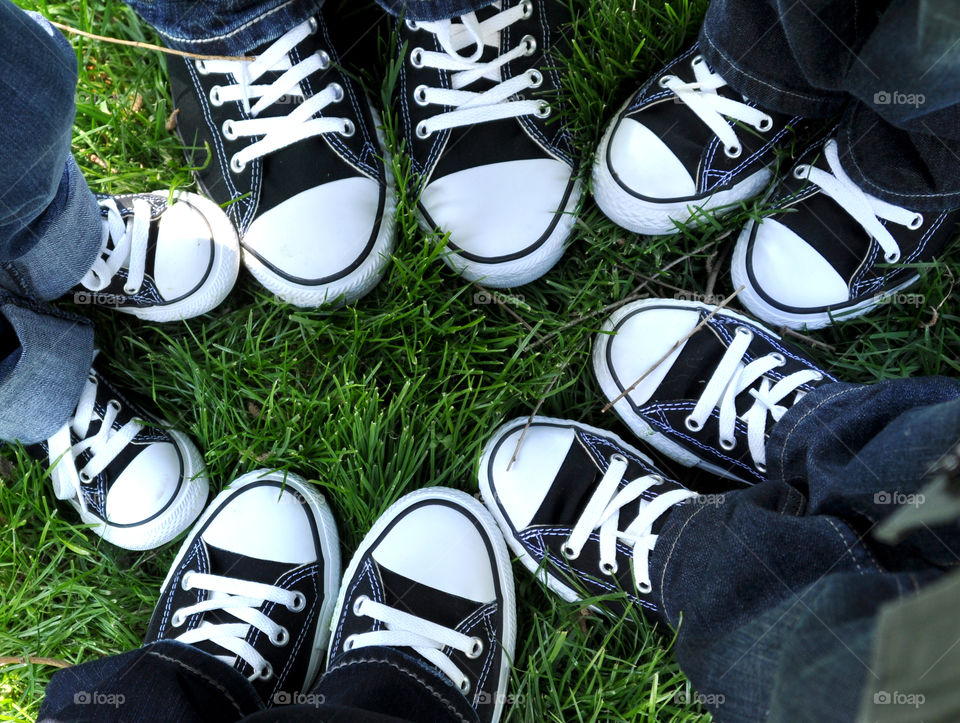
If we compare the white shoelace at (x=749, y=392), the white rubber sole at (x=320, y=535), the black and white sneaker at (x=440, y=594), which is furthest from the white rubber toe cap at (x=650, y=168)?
the white rubber sole at (x=320, y=535)

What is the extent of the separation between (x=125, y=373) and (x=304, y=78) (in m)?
0.66

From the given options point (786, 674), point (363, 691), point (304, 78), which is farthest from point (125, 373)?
point (786, 674)

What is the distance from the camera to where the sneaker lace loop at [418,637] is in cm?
111

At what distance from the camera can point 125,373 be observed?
4.29 feet

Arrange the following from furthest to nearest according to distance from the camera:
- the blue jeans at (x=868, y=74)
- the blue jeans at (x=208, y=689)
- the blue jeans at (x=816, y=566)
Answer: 1. the blue jeans at (x=208, y=689)
2. the blue jeans at (x=868, y=74)
3. the blue jeans at (x=816, y=566)

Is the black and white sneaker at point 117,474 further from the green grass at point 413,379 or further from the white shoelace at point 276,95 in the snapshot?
the white shoelace at point 276,95

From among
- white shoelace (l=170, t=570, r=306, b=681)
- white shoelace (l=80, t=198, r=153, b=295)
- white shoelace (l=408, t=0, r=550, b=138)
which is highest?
white shoelace (l=408, t=0, r=550, b=138)

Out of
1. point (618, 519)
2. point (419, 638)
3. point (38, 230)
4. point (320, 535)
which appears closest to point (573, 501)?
point (618, 519)

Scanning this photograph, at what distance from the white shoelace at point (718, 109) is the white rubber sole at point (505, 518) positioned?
571mm

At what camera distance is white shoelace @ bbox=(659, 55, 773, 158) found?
114 centimetres

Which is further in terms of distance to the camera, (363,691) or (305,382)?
(305,382)

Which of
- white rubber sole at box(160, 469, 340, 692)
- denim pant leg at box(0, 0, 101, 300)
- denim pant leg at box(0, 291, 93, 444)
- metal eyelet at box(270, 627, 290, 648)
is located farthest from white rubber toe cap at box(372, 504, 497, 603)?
denim pant leg at box(0, 0, 101, 300)

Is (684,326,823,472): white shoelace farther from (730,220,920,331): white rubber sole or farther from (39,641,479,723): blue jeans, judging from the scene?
(39,641,479,723): blue jeans

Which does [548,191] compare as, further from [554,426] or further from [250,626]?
[250,626]
